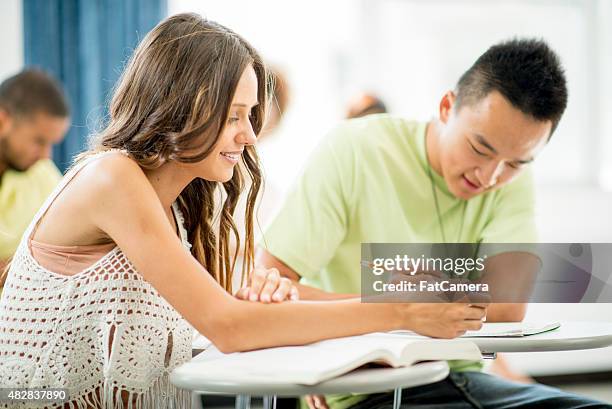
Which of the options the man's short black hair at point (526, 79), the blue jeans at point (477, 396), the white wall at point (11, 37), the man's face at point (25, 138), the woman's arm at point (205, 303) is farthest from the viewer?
the white wall at point (11, 37)

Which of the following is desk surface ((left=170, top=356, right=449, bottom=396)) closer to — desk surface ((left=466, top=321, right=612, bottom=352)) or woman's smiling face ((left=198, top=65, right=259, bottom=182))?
desk surface ((left=466, top=321, right=612, bottom=352))

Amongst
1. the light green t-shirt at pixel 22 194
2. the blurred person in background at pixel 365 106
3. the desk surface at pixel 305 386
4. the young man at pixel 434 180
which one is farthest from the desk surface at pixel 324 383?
the blurred person in background at pixel 365 106

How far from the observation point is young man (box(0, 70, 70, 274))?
2.49 metres

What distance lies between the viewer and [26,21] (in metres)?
3.08

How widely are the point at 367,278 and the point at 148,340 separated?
1.47ft

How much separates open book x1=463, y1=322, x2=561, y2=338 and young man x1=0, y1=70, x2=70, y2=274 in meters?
1.69

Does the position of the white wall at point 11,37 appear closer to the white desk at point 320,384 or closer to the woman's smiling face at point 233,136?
the woman's smiling face at point 233,136

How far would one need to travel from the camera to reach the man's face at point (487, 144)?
1510 mm

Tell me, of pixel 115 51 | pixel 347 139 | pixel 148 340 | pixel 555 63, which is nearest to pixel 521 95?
pixel 555 63

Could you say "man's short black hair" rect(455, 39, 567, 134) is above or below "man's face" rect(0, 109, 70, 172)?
above

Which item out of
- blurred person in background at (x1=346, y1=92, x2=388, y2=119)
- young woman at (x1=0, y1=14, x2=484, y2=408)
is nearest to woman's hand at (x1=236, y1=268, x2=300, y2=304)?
young woman at (x1=0, y1=14, x2=484, y2=408)

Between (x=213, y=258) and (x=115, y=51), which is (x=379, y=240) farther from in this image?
(x=115, y=51)

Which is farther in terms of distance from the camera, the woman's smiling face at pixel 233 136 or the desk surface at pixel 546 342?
the woman's smiling face at pixel 233 136

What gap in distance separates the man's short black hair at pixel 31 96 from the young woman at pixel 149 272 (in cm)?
153
